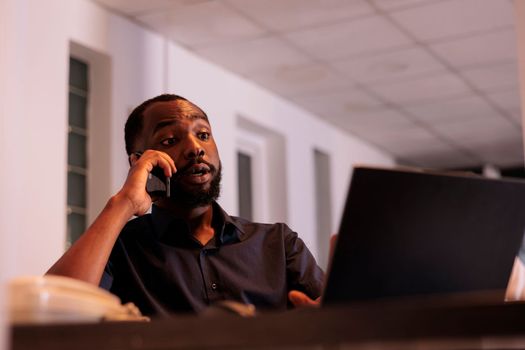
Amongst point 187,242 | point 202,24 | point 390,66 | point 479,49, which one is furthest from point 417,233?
point 390,66

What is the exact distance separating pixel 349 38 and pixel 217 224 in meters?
3.24

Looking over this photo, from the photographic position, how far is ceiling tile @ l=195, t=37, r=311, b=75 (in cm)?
534

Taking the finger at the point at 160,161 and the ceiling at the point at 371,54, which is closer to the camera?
the finger at the point at 160,161

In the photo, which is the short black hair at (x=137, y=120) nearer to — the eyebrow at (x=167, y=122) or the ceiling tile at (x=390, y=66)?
the eyebrow at (x=167, y=122)

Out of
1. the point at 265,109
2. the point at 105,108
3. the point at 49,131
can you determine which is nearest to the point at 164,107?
the point at 49,131

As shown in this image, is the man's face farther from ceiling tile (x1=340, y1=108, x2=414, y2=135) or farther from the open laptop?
ceiling tile (x1=340, y1=108, x2=414, y2=135)

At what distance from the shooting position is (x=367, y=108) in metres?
6.94

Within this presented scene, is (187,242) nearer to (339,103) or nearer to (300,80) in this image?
(300,80)

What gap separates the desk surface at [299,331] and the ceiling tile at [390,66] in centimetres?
465

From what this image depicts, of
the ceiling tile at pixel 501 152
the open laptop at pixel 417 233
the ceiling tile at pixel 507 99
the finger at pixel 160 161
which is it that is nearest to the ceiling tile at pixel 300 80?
the ceiling tile at pixel 507 99

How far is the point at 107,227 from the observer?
1849 mm

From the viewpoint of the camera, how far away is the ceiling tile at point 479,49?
211 inches

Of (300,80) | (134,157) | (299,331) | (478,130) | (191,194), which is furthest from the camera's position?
(478,130)

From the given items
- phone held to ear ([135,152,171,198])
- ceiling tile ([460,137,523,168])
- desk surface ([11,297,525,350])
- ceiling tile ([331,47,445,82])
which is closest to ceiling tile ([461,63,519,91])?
ceiling tile ([331,47,445,82])
